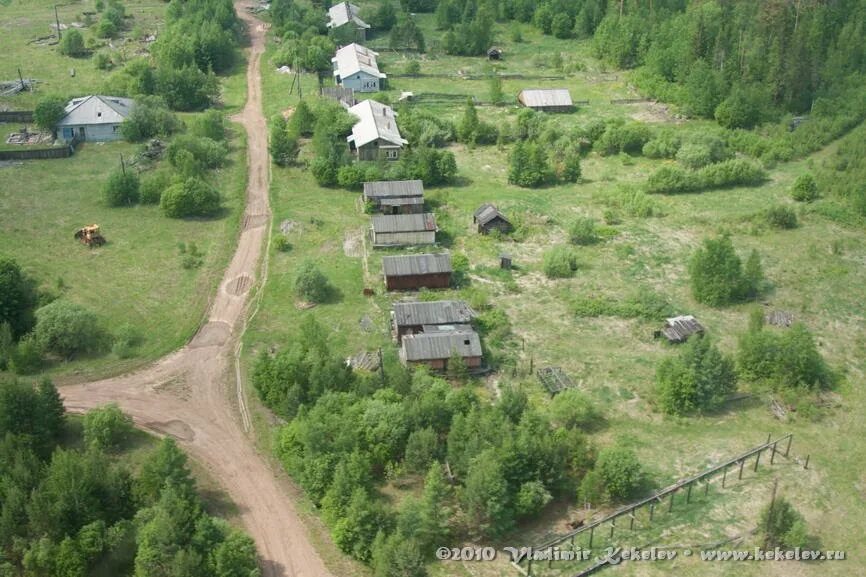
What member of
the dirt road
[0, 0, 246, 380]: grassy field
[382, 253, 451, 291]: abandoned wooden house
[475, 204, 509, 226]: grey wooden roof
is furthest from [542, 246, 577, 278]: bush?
[0, 0, 246, 380]: grassy field

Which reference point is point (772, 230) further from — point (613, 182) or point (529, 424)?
point (529, 424)

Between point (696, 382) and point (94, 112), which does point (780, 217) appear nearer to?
point (696, 382)

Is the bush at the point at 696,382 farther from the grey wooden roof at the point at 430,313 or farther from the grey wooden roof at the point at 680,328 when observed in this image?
the grey wooden roof at the point at 430,313

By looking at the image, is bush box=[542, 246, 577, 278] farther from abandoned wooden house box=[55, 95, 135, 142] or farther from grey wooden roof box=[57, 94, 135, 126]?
grey wooden roof box=[57, 94, 135, 126]

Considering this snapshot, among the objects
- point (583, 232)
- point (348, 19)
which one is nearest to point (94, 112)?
point (348, 19)

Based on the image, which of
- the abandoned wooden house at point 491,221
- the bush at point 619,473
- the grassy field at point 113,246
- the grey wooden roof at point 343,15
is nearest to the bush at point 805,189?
the abandoned wooden house at point 491,221

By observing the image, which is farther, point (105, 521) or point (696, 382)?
point (696, 382)

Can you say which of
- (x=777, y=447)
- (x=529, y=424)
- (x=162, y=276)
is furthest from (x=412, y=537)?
(x=162, y=276)
